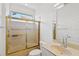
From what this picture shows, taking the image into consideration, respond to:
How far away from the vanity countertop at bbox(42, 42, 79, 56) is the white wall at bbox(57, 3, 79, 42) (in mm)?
120

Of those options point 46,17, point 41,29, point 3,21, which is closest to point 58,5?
point 46,17

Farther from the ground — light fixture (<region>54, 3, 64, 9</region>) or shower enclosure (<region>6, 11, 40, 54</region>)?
light fixture (<region>54, 3, 64, 9</region>)

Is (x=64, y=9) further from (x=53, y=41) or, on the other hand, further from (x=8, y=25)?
(x=8, y=25)

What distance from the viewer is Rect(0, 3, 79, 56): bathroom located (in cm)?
131

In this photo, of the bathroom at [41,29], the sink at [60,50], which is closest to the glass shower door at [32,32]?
the bathroom at [41,29]

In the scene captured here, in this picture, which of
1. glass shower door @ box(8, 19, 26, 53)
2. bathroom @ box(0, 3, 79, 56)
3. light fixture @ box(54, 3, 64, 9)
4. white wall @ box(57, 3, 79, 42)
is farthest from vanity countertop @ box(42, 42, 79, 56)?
light fixture @ box(54, 3, 64, 9)

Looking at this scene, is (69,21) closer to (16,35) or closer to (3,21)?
(16,35)

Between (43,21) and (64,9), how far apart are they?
30 centimetres

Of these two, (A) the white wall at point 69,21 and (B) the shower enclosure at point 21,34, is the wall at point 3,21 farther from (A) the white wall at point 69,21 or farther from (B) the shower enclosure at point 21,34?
(A) the white wall at point 69,21

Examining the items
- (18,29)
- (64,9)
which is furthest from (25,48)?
(64,9)

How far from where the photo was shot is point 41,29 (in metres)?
1.36

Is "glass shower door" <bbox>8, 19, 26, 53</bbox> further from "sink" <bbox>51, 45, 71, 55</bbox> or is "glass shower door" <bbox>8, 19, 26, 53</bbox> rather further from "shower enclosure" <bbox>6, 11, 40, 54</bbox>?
"sink" <bbox>51, 45, 71, 55</bbox>

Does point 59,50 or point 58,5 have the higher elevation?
point 58,5

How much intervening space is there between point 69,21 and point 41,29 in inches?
13.9
